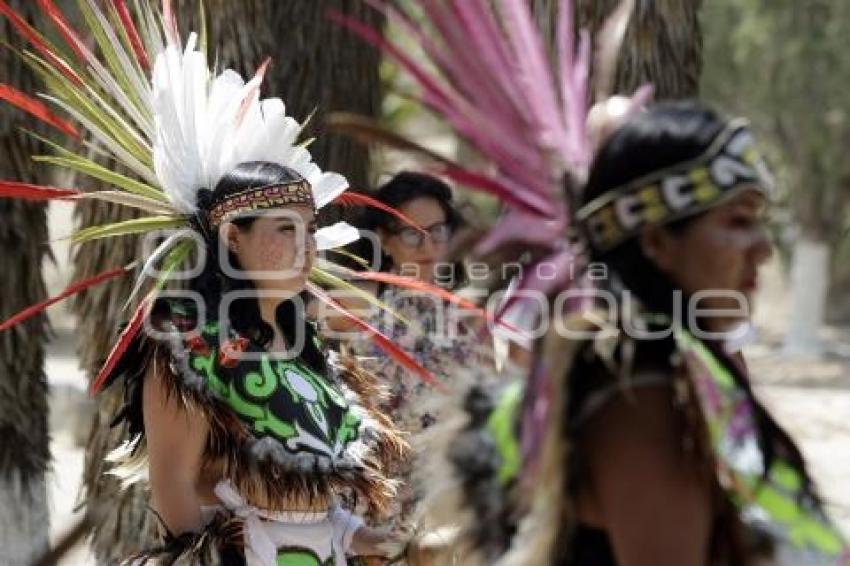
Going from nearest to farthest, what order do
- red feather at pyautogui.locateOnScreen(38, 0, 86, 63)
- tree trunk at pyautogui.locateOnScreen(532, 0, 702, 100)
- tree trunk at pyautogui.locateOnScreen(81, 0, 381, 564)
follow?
red feather at pyautogui.locateOnScreen(38, 0, 86, 63) → tree trunk at pyautogui.locateOnScreen(532, 0, 702, 100) → tree trunk at pyautogui.locateOnScreen(81, 0, 381, 564)

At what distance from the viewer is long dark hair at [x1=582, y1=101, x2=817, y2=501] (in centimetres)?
221

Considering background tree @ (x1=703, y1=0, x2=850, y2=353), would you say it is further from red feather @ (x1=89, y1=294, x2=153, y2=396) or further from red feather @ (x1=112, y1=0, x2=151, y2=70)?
red feather @ (x1=89, y1=294, x2=153, y2=396)

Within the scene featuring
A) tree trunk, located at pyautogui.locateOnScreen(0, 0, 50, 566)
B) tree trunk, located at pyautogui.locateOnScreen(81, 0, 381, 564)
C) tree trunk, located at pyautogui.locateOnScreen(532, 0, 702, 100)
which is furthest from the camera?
tree trunk, located at pyautogui.locateOnScreen(0, 0, 50, 566)

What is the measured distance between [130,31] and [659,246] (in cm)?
204

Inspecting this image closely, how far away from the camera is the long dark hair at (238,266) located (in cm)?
360

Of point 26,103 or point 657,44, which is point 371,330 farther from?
point 657,44

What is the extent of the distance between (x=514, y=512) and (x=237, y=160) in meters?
1.63

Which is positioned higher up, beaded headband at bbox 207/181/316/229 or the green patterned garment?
beaded headband at bbox 207/181/316/229

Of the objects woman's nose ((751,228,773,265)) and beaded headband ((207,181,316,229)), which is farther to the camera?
beaded headband ((207,181,316,229))

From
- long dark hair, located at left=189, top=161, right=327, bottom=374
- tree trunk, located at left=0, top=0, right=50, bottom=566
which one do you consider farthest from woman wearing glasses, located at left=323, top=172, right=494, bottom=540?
tree trunk, located at left=0, top=0, right=50, bottom=566

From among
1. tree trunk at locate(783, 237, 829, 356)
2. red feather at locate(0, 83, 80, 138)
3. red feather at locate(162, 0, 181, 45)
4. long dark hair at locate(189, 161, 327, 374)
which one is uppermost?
red feather at locate(162, 0, 181, 45)

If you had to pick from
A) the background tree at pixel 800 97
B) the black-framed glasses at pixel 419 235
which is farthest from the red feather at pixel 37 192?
the background tree at pixel 800 97

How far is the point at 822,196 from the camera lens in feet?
68.2

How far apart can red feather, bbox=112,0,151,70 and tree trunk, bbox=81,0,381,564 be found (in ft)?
5.26
